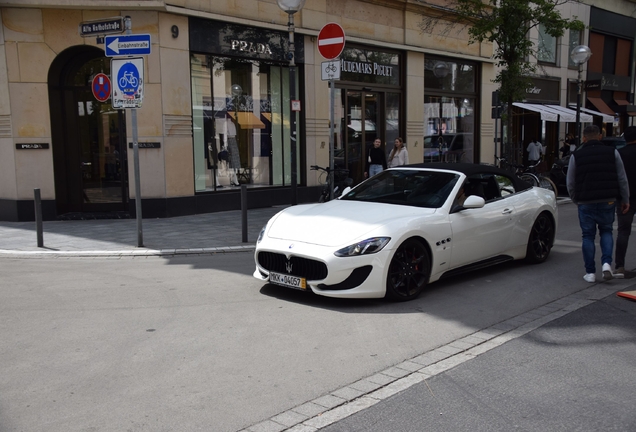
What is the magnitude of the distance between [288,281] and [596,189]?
12.8 feet

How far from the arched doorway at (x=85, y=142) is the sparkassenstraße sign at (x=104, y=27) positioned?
3934 mm

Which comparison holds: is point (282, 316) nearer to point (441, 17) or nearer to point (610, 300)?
point (610, 300)

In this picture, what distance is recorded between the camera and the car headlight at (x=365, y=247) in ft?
20.8

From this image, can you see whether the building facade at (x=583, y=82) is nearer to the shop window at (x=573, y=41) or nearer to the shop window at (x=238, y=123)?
the shop window at (x=573, y=41)

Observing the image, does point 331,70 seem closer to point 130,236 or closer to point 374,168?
point 130,236

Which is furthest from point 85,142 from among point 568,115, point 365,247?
point 568,115

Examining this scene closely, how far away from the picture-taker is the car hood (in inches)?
257

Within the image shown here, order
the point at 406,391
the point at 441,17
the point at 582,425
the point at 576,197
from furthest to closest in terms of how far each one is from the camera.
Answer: the point at 441,17 → the point at 576,197 → the point at 406,391 → the point at 582,425

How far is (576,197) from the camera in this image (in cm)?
763

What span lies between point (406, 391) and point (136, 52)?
24.4 ft

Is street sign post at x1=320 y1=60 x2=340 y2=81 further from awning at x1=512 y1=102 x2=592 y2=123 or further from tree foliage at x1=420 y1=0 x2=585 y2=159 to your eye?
awning at x1=512 y1=102 x2=592 y2=123

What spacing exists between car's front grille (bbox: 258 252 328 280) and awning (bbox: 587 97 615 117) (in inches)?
1101

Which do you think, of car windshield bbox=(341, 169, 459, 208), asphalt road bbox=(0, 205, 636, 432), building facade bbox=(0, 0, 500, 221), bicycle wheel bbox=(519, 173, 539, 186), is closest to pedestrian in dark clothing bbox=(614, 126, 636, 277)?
asphalt road bbox=(0, 205, 636, 432)

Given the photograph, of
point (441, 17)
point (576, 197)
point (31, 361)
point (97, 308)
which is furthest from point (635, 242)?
point (441, 17)
